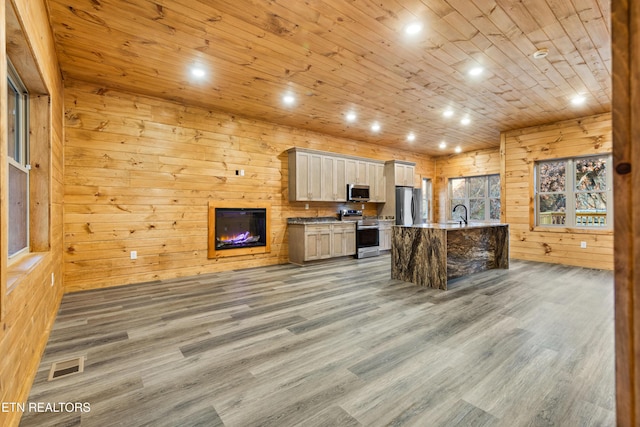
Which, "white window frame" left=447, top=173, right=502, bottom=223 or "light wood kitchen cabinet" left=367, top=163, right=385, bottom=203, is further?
"white window frame" left=447, top=173, right=502, bottom=223

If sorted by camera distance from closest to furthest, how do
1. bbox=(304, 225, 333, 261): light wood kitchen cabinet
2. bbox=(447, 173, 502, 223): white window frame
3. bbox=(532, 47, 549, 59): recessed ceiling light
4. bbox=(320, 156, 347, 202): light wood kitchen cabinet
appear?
bbox=(532, 47, 549, 59): recessed ceiling light → bbox=(304, 225, 333, 261): light wood kitchen cabinet → bbox=(320, 156, 347, 202): light wood kitchen cabinet → bbox=(447, 173, 502, 223): white window frame

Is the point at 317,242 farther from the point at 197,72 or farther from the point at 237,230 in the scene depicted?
the point at 197,72

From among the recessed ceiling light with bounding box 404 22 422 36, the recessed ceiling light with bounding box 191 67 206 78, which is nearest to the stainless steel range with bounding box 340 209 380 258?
the recessed ceiling light with bounding box 191 67 206 78

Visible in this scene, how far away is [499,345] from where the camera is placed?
2.46 metres

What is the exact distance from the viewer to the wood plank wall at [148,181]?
13.6 ft

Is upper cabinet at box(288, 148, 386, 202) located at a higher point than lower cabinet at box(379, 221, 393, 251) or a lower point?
higher

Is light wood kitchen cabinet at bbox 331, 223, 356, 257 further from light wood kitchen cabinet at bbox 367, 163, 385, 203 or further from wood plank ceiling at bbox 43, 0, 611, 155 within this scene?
wood plank ceiling at bbox 43, 0, 611, 155

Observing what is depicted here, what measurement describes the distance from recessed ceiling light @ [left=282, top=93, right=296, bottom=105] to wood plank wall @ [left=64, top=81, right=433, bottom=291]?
3.67 ft

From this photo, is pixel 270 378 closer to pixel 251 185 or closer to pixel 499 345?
pixel 499 345

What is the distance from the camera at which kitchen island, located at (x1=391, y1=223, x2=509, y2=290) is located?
416 cm

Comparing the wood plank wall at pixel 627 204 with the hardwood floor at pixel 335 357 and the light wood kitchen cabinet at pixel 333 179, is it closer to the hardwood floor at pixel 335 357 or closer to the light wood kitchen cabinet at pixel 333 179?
the hardwood floor at pixel 335 357

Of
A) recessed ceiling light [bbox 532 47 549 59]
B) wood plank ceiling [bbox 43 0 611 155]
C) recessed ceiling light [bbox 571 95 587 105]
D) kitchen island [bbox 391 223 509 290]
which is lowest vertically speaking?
kitchen island [bbox 391 223 509 290]

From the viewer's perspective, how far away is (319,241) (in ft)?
19.9

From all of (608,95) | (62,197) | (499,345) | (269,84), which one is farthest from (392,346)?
(608,95)
